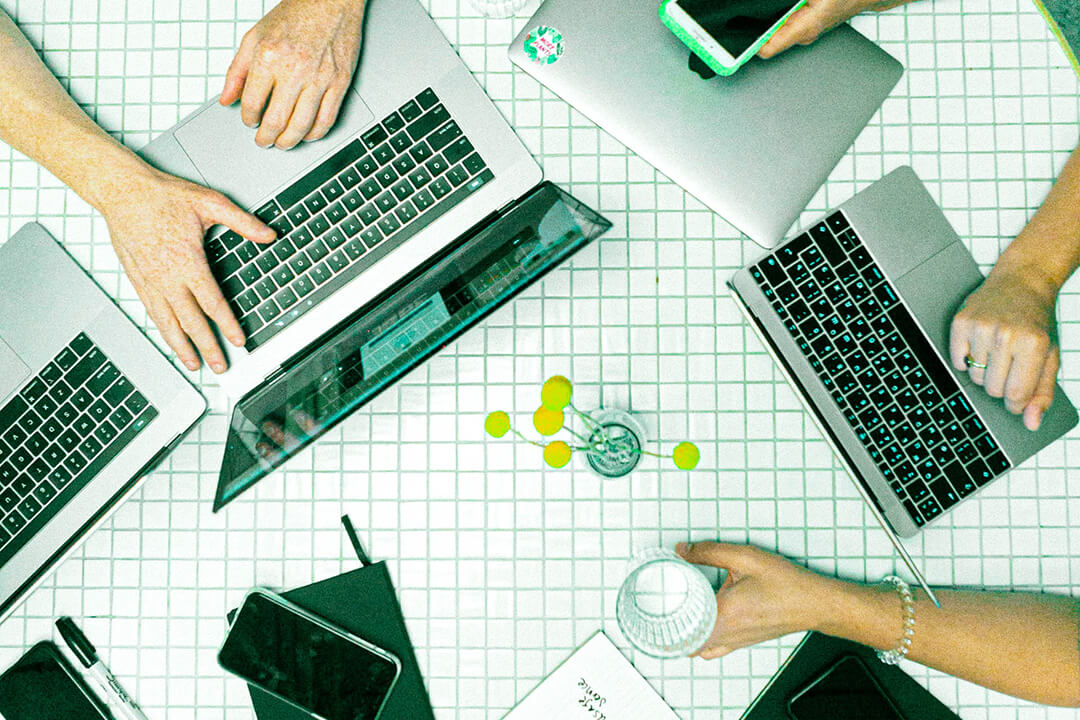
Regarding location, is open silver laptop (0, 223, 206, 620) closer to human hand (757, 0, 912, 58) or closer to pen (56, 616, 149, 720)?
pen (56, 616, 149, 720)

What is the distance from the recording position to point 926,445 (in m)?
1.03

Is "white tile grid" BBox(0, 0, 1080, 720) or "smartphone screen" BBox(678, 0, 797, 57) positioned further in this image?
"white tile grid" BBox(0, 0, 1080, 720)

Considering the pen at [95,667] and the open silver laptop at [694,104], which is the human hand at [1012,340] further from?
the pen at [95,667]

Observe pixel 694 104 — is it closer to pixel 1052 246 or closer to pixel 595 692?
pixel 1052 246

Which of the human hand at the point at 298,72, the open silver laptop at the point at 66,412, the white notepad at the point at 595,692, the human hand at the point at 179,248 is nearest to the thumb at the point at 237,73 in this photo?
the human hand at the point at 298,72

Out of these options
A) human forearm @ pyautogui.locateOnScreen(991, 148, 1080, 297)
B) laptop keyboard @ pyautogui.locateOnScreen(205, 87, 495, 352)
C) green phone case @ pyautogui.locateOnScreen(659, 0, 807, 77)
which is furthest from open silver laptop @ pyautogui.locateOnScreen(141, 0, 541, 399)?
human forearm @ pyautogui.locateOnScreen(991, 148, 1080, 297)

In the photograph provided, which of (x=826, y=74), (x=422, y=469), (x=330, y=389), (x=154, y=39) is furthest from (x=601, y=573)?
(x=154, y=39)

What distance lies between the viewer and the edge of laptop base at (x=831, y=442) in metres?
0.99

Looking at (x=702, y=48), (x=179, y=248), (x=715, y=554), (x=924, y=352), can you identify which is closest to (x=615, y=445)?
(x=715, y=554)

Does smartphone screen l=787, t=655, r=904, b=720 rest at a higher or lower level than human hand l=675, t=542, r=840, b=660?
lower

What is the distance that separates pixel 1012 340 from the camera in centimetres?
102

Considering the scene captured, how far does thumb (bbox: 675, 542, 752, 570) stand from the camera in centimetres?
106

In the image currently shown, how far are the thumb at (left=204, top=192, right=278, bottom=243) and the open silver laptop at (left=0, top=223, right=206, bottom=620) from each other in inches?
8.4

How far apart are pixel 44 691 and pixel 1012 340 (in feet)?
4.67
